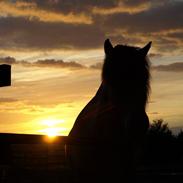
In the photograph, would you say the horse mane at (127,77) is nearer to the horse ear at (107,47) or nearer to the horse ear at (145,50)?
the horse ear at (107,47)

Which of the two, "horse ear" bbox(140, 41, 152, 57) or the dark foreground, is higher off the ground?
"horse ear" bbox(140, 41, 152, 57)

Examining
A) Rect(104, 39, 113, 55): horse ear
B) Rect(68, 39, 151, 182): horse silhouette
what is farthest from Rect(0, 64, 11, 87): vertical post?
Rect(104, 39, 113, 55): horse ear

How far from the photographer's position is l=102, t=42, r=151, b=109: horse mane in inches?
184

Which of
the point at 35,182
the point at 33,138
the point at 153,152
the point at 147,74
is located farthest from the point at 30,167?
the point at 153,152

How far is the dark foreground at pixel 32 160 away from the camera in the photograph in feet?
11.6

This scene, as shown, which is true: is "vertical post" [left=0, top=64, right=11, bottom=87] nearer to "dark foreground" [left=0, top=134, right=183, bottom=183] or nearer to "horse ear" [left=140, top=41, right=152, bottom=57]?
"dark foreground" [left=0, top=134, right=183, bottom=183]

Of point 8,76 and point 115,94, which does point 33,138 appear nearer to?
point 8,76

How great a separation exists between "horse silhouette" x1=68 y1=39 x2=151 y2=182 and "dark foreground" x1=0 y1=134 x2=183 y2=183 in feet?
1.67

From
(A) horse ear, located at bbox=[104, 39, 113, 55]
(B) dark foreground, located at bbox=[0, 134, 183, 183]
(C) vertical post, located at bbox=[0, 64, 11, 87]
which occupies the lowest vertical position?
(B) dark foreground, located at bbox=[0, 134, 183, 183]

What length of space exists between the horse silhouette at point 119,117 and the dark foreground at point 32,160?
0.51 m

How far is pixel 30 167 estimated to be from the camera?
523 cm

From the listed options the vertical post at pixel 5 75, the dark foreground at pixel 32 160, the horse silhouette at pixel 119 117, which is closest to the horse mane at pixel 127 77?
the horse silhouette at pixel 119 117

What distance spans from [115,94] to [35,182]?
5.60ft

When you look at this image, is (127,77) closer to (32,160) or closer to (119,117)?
(119,117)
